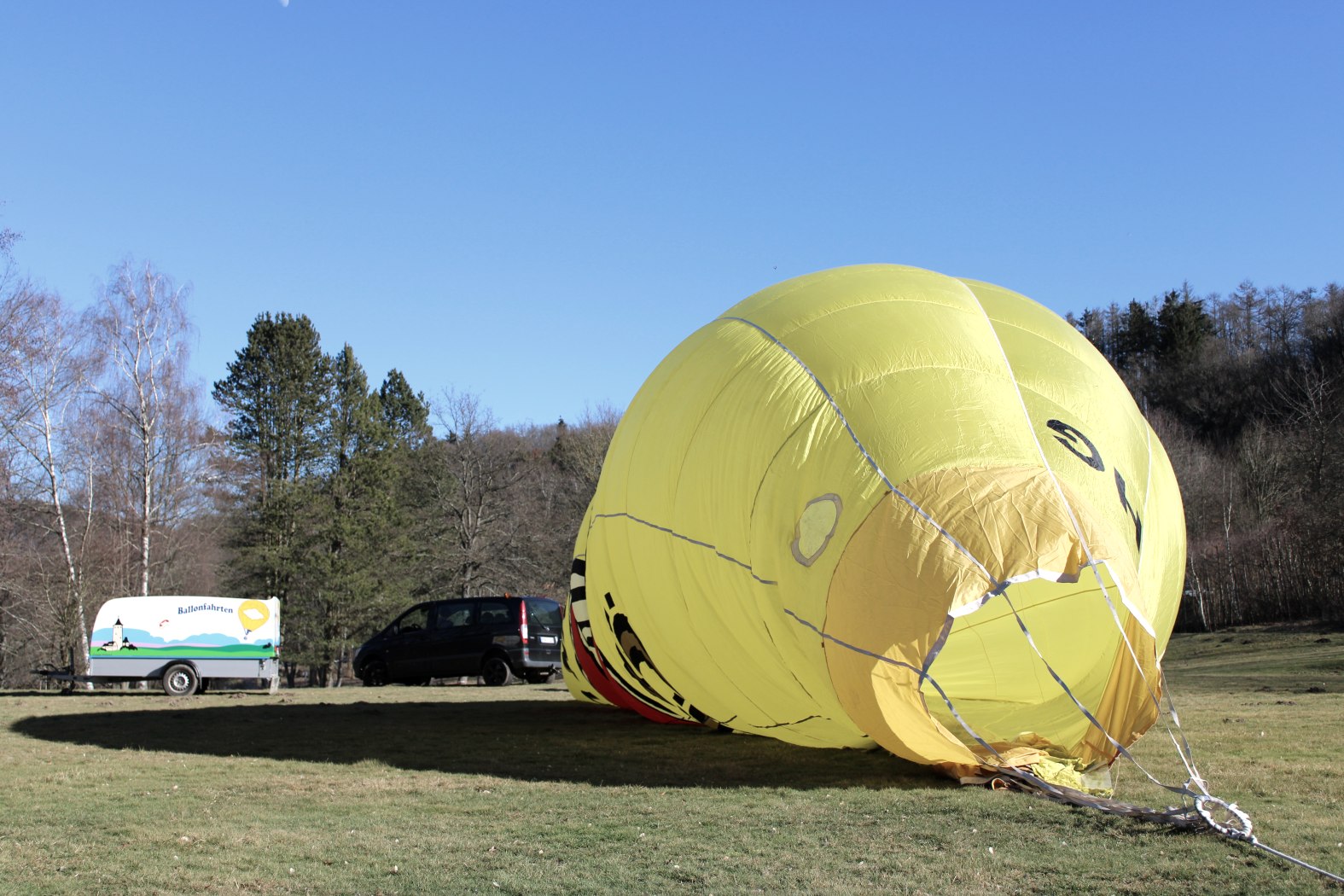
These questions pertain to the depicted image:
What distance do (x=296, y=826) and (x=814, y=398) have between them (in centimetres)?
423

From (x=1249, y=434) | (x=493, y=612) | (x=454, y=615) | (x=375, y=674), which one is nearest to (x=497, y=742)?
(x=493, y=612)

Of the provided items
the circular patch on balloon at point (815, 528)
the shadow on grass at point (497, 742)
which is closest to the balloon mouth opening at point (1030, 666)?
the shadow on grass at point (497, 742)

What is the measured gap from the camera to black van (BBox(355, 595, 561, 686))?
18.5 meters

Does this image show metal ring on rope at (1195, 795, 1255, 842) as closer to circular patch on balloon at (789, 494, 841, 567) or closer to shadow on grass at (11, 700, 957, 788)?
shadow on grass at (11, 700, 957, 788)

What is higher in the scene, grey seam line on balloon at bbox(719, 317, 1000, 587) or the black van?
grey seam line on balloon at bbox(719, 317, 1000, 587)

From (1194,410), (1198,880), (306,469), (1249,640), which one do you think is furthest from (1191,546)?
(1198,880)

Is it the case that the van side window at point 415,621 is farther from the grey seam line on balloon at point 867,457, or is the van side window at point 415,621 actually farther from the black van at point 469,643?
the grey seam line on balloon at point 867,457

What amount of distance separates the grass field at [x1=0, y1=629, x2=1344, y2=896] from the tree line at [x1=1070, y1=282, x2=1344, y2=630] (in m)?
22.6

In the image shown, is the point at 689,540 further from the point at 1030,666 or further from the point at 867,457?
the point at 1030,666

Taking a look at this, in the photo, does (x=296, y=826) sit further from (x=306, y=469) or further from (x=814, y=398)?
(x=306, y=469)

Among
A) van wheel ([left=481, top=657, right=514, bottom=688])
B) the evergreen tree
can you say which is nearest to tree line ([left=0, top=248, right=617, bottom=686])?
the evergreen tree

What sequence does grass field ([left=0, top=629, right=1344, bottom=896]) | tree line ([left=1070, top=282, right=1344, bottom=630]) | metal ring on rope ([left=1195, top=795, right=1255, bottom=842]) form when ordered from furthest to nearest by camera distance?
tree line ([left=1070, top=282, right=1344, bottom=630])
metal ring on rope ([left=1195, top=795, right=1255, bottom=842])
grass field ([left=0, top=629, right=1344, bottom=896])

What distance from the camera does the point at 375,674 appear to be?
19.5 meters

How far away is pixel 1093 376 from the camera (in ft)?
26.4
